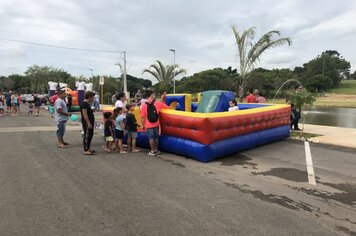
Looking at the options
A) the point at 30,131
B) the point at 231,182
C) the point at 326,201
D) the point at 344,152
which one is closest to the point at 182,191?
the point at 231,182

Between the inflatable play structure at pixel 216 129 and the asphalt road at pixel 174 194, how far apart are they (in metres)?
0.31

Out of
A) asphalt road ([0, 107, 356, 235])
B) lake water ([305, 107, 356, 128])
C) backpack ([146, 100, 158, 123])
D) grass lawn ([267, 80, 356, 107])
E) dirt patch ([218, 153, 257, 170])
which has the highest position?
backpack ([146, 100, 158, 123])

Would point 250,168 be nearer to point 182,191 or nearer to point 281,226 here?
point 182,191

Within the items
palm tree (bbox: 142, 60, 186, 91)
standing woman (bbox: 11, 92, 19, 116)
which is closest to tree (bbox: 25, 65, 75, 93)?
palm tree (bbox: 142, 60, 186, 91)

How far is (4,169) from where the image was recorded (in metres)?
7.10

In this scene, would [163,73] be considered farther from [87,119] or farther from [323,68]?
[323,68]

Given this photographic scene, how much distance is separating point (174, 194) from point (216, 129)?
283 cm

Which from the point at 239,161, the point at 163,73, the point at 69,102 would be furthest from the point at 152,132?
the point at 163,73

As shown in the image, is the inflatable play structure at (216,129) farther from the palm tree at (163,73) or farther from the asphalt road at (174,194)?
the palm tree at (163,73)

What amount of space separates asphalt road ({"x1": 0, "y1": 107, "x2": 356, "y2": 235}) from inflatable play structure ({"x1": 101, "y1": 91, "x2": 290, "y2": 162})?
314mm

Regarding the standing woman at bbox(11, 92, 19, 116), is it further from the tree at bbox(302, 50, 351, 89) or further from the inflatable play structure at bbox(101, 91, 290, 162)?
the tree at bbox(302, 50, 351, 89)

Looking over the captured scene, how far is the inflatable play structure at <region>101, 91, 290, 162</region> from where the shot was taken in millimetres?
7907

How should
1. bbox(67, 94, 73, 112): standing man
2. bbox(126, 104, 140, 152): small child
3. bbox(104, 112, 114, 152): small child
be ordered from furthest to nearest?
bbox(67, 94, 73, 112): standing man
bbox(104, 112, 114, 152): small child
bbox(126, 104, 140, 152): small child

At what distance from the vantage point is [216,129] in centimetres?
803
